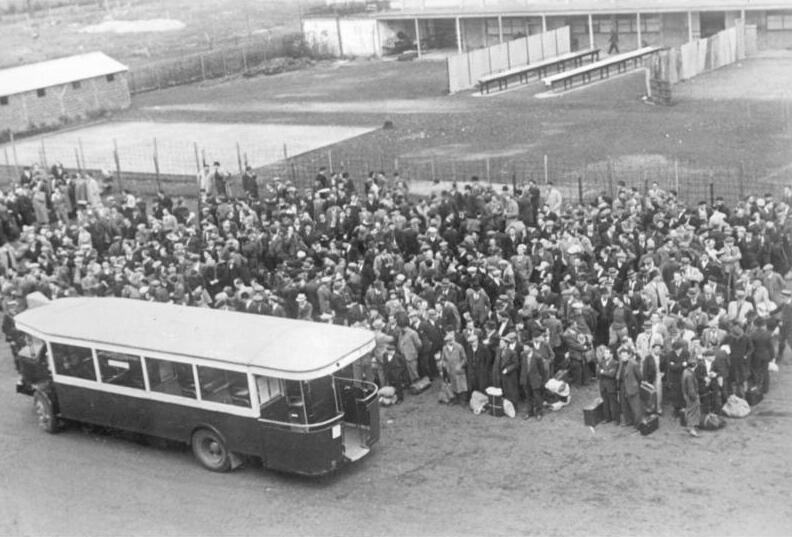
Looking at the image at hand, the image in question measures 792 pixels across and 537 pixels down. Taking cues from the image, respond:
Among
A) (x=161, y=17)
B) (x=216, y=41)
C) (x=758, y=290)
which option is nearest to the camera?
(x=758, y=290)

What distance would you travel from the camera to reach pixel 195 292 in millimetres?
22625

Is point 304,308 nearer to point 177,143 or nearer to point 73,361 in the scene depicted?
point 73,361

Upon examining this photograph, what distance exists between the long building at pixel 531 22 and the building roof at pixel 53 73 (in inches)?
676

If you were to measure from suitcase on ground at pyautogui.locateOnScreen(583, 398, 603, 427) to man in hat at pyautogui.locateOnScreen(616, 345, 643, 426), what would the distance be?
44cm

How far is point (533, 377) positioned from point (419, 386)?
266cm

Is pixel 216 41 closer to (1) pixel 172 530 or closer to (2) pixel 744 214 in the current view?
(2) pixel 744 214

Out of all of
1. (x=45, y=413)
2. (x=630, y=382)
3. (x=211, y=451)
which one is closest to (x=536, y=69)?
(x=630, y=382)

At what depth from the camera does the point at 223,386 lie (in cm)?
1641

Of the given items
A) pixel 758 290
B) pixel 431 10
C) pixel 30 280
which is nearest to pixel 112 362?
pixel 30 280

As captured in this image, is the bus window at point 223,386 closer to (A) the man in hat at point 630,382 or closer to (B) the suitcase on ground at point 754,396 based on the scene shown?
(A) the man in hat at point 630,382

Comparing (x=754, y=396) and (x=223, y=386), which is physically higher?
(x=223, y=386)

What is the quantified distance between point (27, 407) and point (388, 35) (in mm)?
48504

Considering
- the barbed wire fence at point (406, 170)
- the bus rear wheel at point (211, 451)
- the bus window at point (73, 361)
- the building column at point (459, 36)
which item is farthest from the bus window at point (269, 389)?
the building column at point (459, 36)

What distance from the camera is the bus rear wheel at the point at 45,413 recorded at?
18.6 meters
